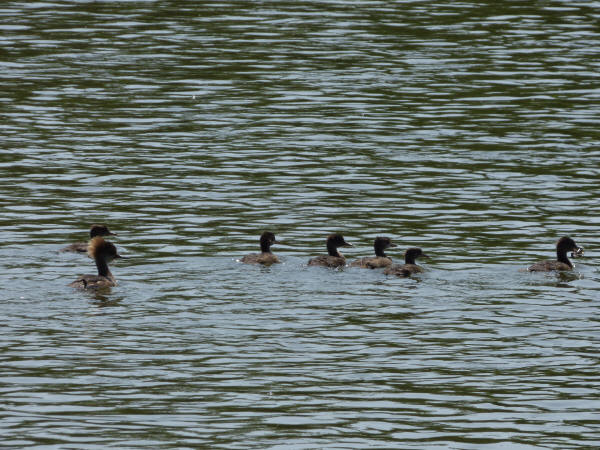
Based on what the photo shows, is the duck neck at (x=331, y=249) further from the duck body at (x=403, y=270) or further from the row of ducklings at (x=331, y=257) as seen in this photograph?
the duck body at (x=403, y=270)

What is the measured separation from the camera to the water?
14.2 metres

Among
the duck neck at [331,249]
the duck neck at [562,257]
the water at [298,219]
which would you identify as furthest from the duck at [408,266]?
the duck neck at [562,257]

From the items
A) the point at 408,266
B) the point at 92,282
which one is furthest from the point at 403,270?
the point at 92,282

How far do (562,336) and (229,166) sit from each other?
11077mm

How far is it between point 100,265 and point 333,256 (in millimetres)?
3279

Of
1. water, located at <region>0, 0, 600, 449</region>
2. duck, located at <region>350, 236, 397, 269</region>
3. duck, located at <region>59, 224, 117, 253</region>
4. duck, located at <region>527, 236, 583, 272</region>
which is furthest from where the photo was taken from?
duck, located at <region>59, 224, 117, 253</region>

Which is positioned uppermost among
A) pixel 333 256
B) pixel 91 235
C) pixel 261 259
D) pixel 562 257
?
pixel 91 235

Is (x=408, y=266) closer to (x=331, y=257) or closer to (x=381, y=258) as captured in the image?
(x=381, y=258)

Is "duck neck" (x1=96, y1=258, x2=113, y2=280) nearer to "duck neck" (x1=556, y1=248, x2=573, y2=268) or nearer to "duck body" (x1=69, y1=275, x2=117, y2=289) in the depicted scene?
"duck body" (x1=69, y1=275, x2=117, y2=289)

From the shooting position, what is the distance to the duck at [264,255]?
1989 cm

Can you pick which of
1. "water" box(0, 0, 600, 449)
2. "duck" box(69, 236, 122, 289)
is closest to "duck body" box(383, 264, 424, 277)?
"water" box(0, 0, 600, 449)

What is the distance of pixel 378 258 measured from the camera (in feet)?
67.3

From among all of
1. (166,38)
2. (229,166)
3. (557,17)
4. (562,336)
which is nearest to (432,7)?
(557,17)

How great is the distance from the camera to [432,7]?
144ft
